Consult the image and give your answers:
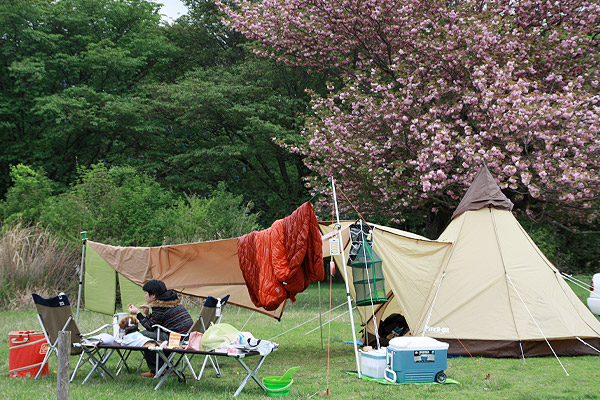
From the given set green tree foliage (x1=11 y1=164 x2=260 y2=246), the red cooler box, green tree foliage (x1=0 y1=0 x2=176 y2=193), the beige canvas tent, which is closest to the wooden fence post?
the red cooler box

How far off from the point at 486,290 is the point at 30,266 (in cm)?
938

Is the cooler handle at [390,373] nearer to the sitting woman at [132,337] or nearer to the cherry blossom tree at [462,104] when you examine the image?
the sitting woman at [132,337]

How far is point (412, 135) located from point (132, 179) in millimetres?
8363

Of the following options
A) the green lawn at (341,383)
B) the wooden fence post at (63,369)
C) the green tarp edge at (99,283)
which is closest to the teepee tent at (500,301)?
the green lawn at (341,383)

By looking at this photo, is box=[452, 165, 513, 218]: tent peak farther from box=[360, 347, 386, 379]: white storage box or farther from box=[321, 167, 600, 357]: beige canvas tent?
box=[360, 347, 386, 379]: white storage box

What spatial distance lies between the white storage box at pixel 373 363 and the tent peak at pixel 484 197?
2.88m

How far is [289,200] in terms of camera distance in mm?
21609

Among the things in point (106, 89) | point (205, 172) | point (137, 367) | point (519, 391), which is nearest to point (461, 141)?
point (519, 391)

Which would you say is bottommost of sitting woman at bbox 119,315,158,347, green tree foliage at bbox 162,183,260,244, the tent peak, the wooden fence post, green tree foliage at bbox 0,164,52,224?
sitting woman at bbox 119,315,158,347

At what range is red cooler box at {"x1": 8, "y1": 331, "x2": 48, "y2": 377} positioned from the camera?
650 cm

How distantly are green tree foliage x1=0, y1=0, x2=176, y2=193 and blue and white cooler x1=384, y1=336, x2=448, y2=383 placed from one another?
51.2ft

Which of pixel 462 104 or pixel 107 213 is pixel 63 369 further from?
pixel 107 213

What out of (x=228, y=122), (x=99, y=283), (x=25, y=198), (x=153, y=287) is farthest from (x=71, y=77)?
(x=153, y=287)

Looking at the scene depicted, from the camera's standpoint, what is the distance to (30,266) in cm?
1273
